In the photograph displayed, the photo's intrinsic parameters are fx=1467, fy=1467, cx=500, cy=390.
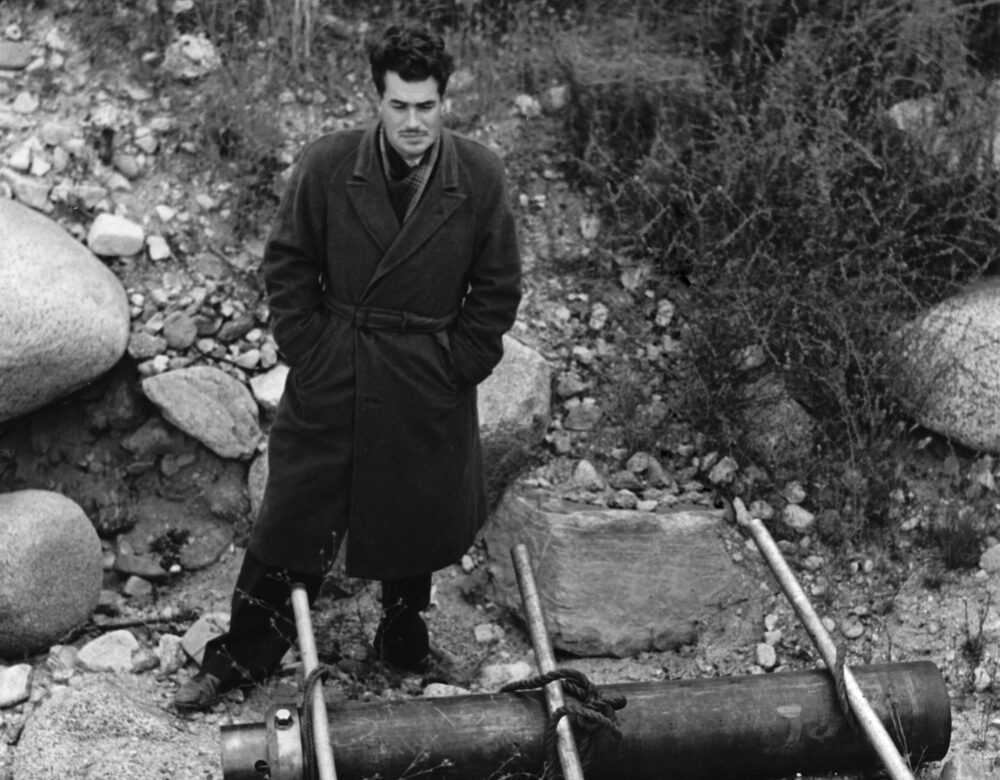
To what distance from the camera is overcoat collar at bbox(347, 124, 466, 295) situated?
12.8ft

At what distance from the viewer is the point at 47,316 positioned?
4.82m

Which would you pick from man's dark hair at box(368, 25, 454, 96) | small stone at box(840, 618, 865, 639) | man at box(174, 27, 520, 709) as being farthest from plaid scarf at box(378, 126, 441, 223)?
small stone at box(840, 618, 865, 639)

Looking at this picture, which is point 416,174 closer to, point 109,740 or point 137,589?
point 109,740

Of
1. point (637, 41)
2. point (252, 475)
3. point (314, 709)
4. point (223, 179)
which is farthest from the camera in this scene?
point (637, 41)

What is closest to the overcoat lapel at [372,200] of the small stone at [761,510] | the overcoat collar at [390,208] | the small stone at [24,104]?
the overcoat collar at [390,208]

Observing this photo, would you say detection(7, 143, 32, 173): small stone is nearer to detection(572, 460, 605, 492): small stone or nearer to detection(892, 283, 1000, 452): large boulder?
detection(572, 460, 605, 492): small stone

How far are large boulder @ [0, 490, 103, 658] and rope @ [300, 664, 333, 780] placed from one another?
133 centimetres

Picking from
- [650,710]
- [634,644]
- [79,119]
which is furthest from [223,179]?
[650,710]

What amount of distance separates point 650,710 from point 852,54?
10.6 feet

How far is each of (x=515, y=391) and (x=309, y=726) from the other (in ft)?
6.26

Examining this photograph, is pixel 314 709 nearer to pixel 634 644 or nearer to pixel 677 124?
pixel 634 644

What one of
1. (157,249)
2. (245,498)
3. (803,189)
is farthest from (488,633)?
(803,189)

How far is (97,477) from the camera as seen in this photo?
17.2ft

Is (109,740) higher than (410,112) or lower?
lower
